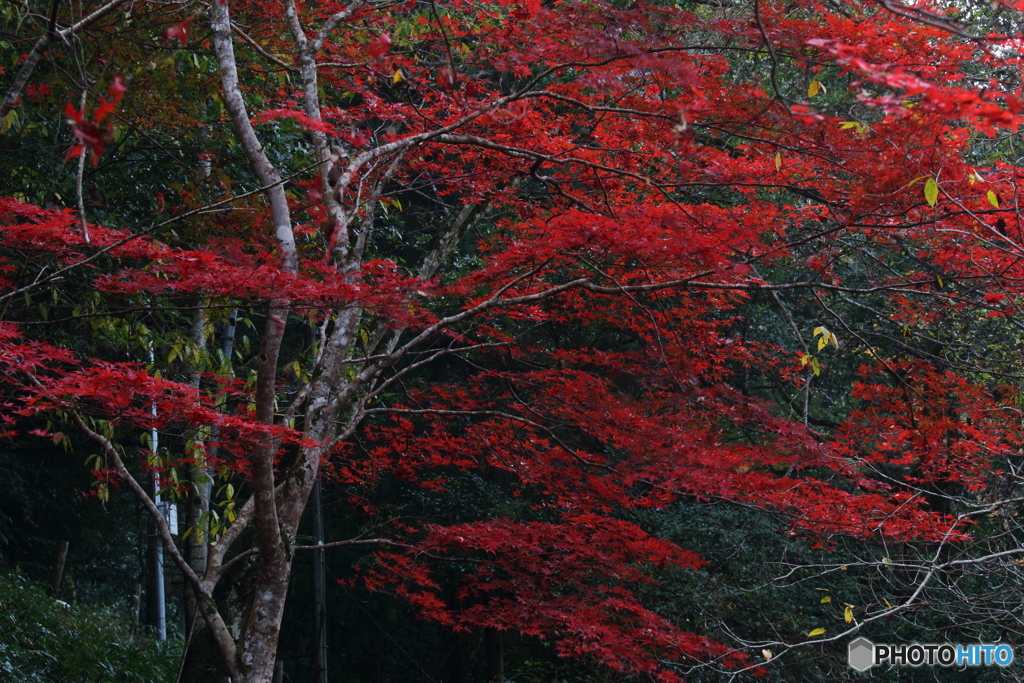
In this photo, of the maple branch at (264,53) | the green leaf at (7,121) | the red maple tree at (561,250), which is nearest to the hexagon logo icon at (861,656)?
the red maple tree at (561,250)

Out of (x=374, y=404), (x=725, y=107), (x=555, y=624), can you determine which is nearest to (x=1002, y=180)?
(x=725, y=107)

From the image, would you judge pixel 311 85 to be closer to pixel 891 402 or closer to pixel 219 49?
pixel 219 49

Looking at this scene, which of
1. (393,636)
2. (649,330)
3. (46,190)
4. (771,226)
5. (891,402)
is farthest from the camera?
(393,636)

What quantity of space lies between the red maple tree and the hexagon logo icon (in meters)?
2.06

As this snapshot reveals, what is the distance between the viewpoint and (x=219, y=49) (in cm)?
361

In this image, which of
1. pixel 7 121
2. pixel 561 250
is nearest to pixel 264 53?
pixel 7 121

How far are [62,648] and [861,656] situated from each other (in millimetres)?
7020

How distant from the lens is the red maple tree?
11.1 ft

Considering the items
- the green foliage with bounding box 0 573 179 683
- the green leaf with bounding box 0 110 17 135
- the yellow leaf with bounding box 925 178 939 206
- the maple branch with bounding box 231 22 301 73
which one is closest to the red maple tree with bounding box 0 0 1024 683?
the yellow leaf with bounding box 925 178 939 206

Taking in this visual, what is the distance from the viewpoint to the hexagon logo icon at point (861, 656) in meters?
7.00

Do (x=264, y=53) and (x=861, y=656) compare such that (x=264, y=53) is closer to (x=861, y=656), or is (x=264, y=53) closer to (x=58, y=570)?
(x=58, y=570)

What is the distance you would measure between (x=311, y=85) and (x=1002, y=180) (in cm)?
369

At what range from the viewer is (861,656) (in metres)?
7.18

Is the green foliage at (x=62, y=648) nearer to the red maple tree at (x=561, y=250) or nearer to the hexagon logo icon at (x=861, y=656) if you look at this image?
the red maple tree at (x=561, y=250)
